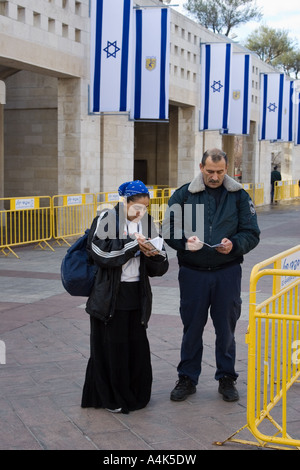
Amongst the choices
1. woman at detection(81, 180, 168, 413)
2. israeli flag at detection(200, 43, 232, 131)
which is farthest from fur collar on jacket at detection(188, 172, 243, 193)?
israeli flag at detection(200, 43, 232, 131)

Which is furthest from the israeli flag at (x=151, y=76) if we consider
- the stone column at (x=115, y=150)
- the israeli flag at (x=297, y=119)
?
the israeli flag at (x=297, y=119)

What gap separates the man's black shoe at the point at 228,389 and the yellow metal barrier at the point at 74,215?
1010 centimetres

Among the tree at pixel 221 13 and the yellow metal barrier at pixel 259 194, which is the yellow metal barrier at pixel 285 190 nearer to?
the yellow metal barrier at pixel 259 194

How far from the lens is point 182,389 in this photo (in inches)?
208

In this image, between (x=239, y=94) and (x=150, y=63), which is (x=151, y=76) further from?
(x=239, y=94)

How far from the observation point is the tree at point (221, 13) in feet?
190

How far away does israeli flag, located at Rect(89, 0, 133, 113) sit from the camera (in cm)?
1514

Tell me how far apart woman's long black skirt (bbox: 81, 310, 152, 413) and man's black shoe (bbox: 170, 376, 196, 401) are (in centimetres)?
26

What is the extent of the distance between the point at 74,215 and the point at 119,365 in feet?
36.2

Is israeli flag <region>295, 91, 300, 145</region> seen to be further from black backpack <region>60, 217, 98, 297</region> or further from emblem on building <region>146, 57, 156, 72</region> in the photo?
black backpack <region>60, 217, 98, 297</region>

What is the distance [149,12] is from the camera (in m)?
16.3

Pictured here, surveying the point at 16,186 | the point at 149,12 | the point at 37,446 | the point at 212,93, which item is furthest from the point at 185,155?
the point at 37,446

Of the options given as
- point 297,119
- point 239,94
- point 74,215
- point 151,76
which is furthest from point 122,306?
point 297,119
